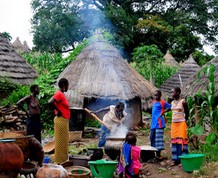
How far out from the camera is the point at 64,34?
27062 mm

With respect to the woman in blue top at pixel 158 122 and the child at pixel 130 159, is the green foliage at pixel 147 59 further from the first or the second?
the child at pixel 130 159

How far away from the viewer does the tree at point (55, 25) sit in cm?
2700

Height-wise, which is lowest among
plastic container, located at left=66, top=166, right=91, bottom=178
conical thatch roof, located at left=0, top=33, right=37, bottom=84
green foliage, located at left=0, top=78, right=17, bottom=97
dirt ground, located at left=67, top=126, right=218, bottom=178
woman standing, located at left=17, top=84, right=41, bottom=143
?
dirt ground, located at left=67, top=126, right=218, bottom=178

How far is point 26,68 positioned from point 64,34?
44.0 feet

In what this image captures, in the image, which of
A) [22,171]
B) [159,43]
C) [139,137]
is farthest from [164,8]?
[22,171]

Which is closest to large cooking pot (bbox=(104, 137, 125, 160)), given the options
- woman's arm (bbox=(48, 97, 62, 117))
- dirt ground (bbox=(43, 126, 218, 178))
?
dirt ground (bbox=(43, 126, 218, 178))

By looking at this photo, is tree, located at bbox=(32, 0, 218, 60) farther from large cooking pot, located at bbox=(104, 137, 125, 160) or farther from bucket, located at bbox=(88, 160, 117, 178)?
bucket, located at bbox=(88, 160, 117, 178)

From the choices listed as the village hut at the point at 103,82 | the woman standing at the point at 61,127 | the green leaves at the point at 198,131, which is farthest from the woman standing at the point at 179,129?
the village hut at the point at 103,82

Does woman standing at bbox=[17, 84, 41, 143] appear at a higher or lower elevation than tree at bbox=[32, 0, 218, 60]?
lower

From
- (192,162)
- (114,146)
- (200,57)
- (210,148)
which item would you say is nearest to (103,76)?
(210,148)

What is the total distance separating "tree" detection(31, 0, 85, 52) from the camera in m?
27.0

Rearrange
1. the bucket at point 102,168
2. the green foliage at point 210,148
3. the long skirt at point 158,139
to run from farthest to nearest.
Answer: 1. the long skirt at point 158,139
2. the green foliage at point 210,148
3. the bucket at point 102,168

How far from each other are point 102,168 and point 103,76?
22.9 ft

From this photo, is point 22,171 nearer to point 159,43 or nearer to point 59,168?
point 59,168
